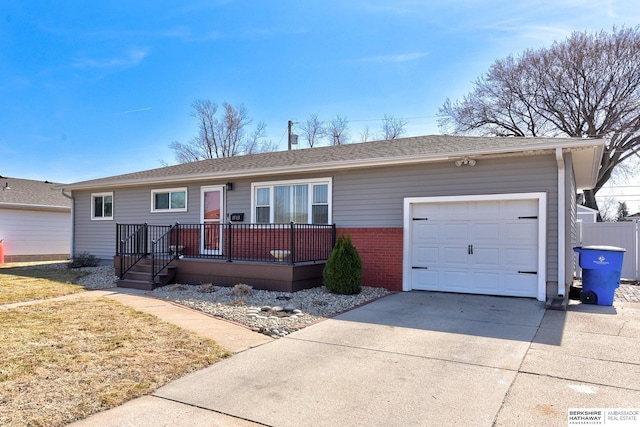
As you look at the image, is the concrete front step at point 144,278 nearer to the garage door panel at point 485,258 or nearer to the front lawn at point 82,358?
the front lawn at point 82,358

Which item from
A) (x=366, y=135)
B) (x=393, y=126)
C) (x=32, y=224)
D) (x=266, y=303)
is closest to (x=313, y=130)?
(x=366, y=135)

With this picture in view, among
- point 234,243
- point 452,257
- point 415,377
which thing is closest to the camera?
point 415,377

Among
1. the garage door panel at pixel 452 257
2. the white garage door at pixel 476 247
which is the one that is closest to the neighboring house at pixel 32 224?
the white garage door at pixel 476 247

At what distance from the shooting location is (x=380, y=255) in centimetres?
940

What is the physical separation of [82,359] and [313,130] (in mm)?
29779

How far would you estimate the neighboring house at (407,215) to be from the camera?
7875 millimetres

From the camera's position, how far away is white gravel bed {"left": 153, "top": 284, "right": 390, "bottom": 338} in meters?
6.33

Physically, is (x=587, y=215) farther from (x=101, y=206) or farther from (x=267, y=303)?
(x=101, y=206)

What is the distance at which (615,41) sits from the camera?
2219 centimetres

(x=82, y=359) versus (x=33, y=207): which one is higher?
(x=33, y=207)

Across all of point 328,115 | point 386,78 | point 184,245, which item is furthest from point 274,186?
point 328,115

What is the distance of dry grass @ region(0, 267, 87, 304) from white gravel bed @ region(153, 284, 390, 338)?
207cm

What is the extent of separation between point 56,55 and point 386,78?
11824 millimetres

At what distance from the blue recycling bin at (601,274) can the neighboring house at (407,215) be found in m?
0.39
